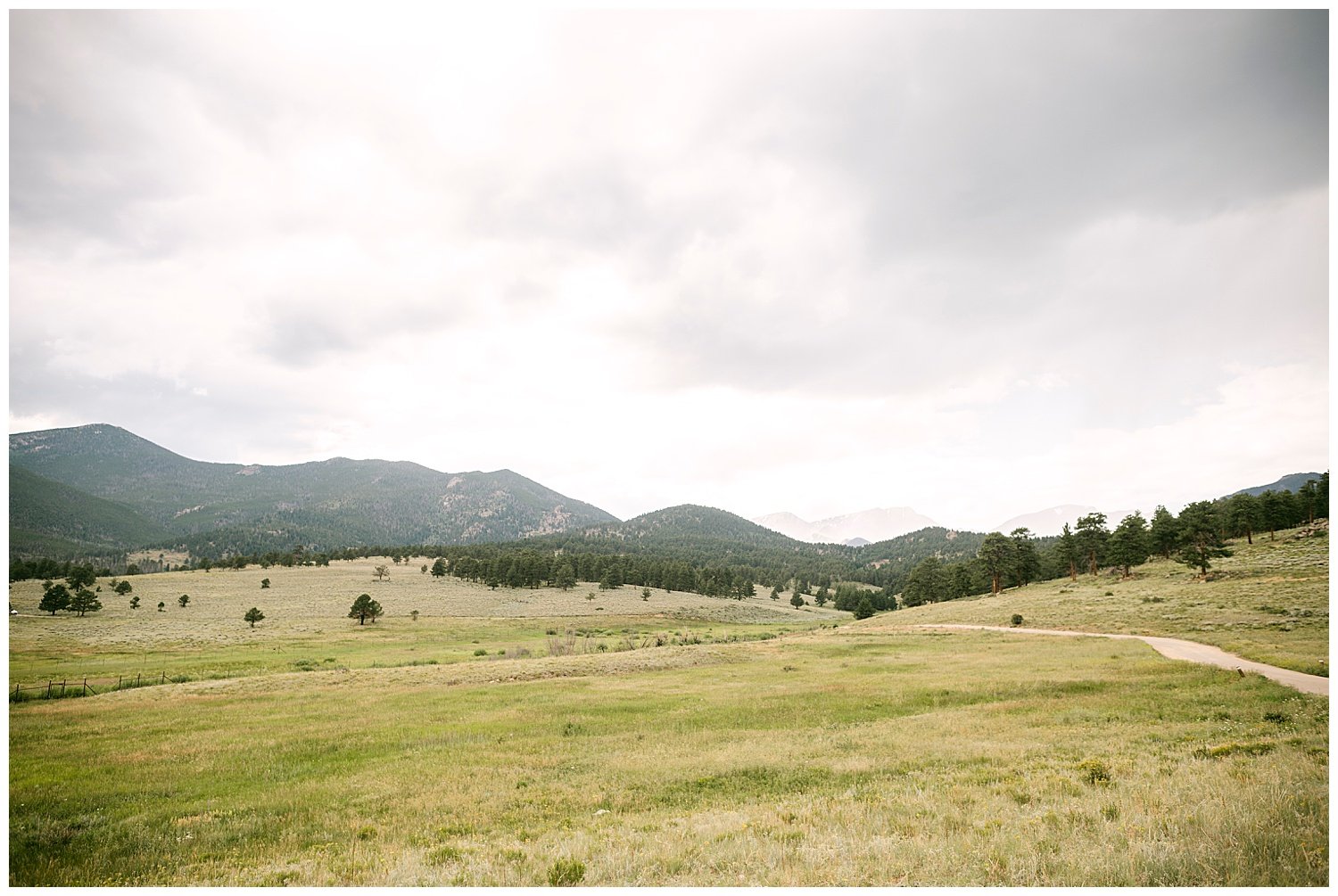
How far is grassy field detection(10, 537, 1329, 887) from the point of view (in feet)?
30.2

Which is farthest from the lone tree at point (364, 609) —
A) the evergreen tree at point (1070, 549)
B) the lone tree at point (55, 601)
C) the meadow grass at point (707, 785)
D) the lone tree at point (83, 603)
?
the evergreen tree at point (1070, 549)

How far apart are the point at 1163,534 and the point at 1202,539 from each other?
73.1 ft

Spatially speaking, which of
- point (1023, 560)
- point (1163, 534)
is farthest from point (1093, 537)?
point (1023, 560)

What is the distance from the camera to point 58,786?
56.4 feet

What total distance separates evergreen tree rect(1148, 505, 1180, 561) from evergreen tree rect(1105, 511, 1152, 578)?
2150 mm

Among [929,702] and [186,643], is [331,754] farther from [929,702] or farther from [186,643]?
[186,643]

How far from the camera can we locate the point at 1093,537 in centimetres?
9350

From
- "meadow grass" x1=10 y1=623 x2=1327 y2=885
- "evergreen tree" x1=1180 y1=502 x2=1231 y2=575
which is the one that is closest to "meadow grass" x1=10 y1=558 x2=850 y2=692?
"meadow grass" x1=10 y1=623 x2=1327 y2=885

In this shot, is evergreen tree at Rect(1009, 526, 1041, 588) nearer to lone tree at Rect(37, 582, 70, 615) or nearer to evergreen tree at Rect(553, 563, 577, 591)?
evergreen tree at Rect(553, 563, 577, 591)

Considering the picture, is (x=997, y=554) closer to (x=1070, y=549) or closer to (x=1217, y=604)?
(x=1070, y=549)

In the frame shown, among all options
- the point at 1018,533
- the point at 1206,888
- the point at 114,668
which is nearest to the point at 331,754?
the point at 1206,888

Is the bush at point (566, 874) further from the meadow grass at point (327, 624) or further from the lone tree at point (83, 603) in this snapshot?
the lone tree at point (83, 603)

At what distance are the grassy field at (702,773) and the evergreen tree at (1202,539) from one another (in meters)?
25.6

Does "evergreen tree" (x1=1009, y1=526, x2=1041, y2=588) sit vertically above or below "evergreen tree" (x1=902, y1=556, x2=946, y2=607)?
above
